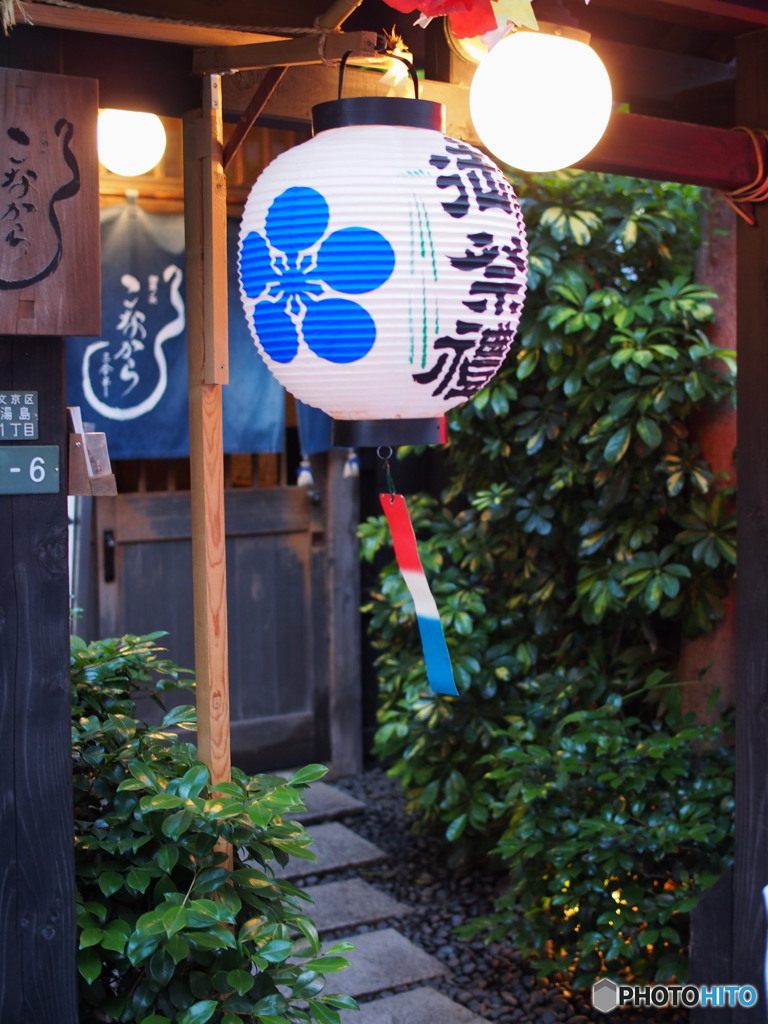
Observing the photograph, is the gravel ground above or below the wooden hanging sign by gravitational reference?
below

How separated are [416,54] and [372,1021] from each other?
12.3ft

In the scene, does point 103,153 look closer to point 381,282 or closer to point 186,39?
point 186,39

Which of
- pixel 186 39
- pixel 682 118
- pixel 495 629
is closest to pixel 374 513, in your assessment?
pixel 495 629

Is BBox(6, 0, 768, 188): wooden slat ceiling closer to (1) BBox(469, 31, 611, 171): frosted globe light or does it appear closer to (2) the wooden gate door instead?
(1) BBox(469, 31, 611, 171): frosted globe light

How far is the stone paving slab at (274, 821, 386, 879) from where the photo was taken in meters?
5.80

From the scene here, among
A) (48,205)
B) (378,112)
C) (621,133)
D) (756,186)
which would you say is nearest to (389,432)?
(378,112)

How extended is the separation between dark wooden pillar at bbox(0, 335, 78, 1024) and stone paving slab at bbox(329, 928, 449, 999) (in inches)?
82.3

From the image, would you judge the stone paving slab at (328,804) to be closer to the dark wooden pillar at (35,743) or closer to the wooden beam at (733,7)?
the dark wooden pillar at (35,743)

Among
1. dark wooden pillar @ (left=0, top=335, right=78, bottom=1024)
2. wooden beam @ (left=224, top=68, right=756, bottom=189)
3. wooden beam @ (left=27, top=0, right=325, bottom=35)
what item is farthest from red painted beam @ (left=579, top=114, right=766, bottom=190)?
dark wooden pillar @ (left=0, top=335, right=78, bottom=1024)

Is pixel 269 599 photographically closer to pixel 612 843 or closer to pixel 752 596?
pixel 612 843

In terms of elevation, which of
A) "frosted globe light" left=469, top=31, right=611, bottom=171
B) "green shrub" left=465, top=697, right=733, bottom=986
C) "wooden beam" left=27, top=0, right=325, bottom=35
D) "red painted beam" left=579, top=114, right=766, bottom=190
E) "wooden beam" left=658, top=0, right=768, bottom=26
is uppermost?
"wooden beam" left=658, top=0, right=768, bottom=26

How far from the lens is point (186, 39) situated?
114 inches

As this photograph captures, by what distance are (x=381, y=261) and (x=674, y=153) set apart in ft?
6.62

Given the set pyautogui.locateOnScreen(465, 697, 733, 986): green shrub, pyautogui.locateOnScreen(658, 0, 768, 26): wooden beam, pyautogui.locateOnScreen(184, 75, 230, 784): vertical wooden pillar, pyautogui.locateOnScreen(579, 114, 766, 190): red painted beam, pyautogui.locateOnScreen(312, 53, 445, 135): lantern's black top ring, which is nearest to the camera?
pyautogui.locateOnScreen(312, 53, 445, 135): lantern's black top ring
